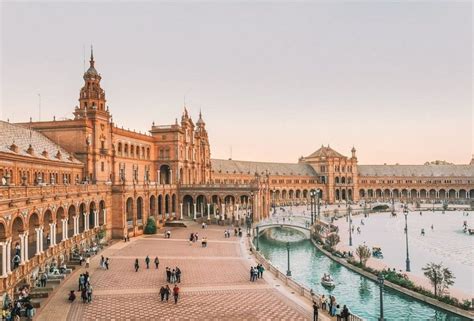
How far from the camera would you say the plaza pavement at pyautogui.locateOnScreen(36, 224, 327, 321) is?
26.1m

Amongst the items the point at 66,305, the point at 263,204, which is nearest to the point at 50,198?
the point at 66,305

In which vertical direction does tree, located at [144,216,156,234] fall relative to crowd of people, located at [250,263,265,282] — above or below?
above

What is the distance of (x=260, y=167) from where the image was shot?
139m

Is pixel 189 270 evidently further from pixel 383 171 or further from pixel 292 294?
pixel 383 171

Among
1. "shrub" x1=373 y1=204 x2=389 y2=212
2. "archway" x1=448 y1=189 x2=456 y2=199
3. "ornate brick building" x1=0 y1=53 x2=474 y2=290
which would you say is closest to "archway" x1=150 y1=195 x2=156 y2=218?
"ornate brick building" x1=0 y1=53 x2=474 y2=290

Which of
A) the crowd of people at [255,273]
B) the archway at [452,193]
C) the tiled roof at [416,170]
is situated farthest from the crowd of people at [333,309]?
the archway at [452,193]

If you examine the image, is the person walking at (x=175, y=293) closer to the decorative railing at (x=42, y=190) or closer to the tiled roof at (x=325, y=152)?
the decorative railing at (x=42, y=190)

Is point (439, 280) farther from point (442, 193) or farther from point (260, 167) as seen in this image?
point (442, 193)

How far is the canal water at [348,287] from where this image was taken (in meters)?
31.4

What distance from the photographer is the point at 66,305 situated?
89.6ft

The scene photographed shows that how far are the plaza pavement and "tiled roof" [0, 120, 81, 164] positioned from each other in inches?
538

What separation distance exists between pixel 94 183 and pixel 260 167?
86.7m

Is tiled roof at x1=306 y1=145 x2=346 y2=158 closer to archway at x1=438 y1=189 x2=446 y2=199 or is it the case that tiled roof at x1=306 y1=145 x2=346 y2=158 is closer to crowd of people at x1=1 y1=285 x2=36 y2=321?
archway at x1=438 y1=189 x2=446 y2=199

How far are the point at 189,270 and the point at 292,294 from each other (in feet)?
35.9
